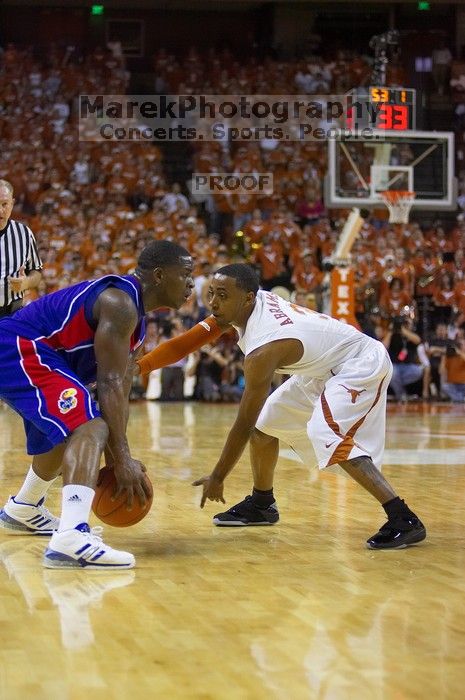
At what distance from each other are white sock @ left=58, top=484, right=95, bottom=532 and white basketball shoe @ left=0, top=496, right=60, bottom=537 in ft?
2.82

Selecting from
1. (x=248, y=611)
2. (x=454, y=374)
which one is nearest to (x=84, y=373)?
(x=248, y=611)

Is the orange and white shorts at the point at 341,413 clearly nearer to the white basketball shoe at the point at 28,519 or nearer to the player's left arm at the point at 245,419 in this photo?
the player's left arm at the point at 245,419

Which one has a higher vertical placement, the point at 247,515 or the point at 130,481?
the point at 130,481

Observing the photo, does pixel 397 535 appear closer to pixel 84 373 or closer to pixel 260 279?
pixel 84 373

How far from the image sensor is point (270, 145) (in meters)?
20.6

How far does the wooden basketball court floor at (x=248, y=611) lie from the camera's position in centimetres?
279

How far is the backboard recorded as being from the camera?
16406 mm

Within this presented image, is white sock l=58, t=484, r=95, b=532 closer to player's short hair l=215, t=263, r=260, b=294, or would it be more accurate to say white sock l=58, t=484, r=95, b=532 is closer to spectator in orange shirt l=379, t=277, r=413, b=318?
player's short hair l=215, t=263, r=260, b=294

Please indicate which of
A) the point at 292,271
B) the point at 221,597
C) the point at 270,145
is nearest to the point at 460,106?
the point at 270,145

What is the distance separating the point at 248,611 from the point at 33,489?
5.88 ft

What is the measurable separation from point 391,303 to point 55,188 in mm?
6181

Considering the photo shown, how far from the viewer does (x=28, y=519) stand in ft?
16.8

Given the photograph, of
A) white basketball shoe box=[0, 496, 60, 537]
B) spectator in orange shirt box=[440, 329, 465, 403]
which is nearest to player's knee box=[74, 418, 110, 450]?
white basketball shoe box=[0, 496, 60, 537]

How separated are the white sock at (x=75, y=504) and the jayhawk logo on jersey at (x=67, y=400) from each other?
1.06ft
